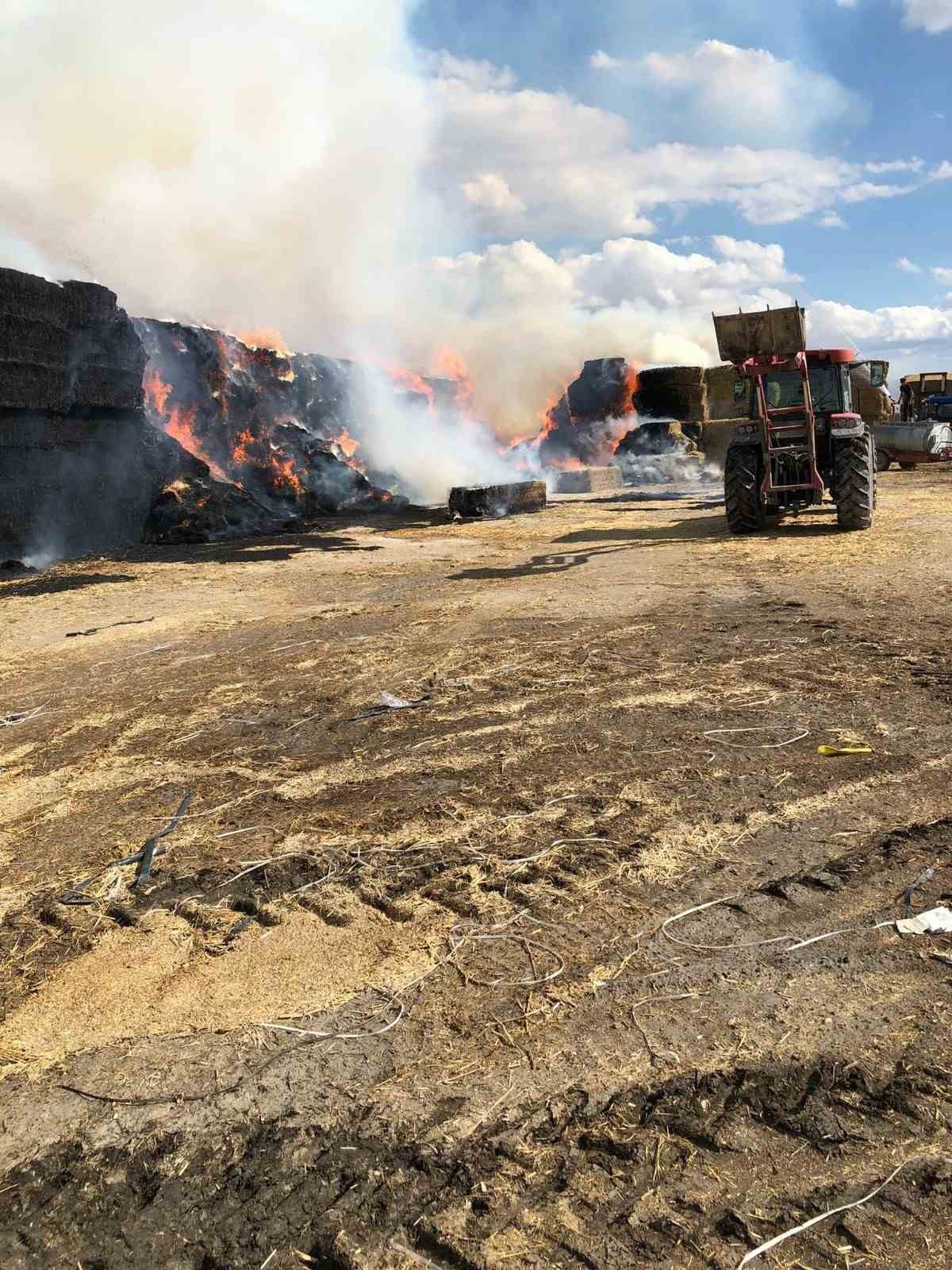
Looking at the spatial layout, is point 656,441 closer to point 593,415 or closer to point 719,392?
point 719,392

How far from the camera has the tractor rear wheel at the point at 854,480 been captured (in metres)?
12.6

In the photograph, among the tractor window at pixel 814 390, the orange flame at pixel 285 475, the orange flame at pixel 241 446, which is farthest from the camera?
the orange flame at pixel 241 446

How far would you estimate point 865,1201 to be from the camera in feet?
6.53

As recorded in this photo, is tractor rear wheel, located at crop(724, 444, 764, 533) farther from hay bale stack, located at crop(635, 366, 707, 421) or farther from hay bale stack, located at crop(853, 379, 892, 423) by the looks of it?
hay bale stack, located at crop(635, 366, 707, 421)

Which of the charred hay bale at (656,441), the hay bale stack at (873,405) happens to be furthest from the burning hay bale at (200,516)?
the hay bale stack at (873,405)

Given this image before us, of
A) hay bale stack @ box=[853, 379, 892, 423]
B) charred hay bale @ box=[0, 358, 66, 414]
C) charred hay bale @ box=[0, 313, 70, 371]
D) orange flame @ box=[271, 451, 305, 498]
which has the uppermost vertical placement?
charred hay bale @ box=[0, 313, 70, 371]

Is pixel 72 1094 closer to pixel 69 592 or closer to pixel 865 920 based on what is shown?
pixel 865 920

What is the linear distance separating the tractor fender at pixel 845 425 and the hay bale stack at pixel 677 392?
2236cm

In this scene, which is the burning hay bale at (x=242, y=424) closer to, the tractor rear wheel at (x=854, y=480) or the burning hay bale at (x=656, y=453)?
the tractor rear wheel at (x=854, y=480)

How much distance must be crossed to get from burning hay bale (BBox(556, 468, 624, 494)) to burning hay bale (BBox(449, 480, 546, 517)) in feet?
26.3

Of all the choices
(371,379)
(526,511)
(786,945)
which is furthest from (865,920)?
(371,379)

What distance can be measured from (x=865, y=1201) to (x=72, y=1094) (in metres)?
2.13

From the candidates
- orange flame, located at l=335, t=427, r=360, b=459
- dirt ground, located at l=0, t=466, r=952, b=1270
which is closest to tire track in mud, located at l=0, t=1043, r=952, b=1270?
dirt ground, located at l=0, t=466, r=952, b=1270

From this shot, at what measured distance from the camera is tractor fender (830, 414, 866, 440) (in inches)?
497
